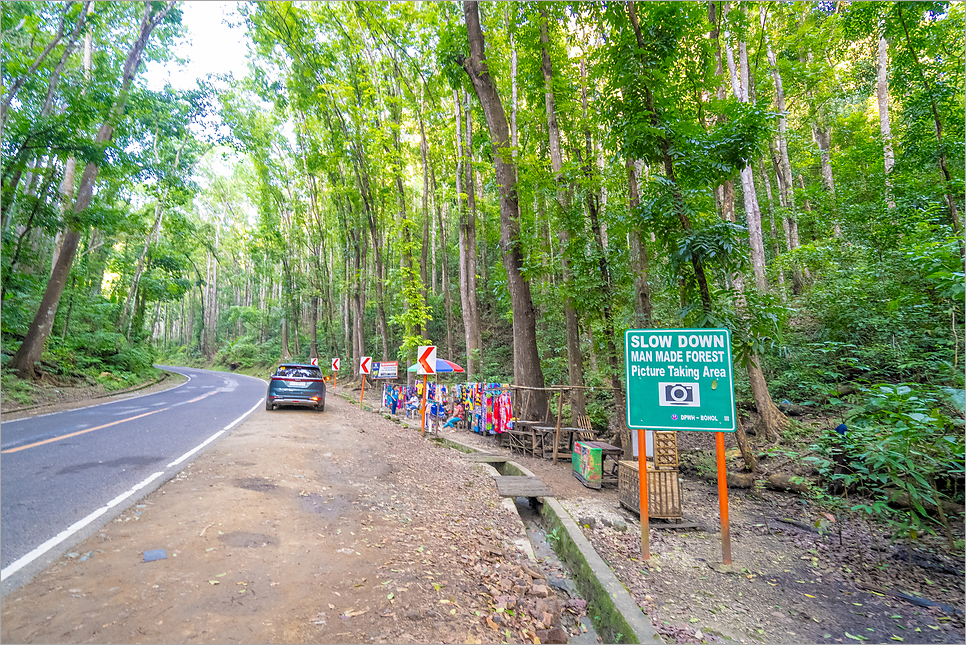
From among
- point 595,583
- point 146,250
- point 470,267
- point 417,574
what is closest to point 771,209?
point 470,267

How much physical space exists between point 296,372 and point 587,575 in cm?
1373

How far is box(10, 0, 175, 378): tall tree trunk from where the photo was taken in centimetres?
1702

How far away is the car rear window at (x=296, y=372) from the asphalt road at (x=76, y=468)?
240 cm

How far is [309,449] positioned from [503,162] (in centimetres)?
824

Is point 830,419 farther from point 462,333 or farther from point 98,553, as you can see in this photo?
point 462,333

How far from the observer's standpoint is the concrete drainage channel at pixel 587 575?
356 cm

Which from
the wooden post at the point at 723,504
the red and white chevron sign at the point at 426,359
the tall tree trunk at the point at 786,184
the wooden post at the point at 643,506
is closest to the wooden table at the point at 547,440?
the red and white chevron sign at the point at 426,359

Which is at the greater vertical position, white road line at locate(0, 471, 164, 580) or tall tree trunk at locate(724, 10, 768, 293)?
tall tree trunk at locate(724, 10, 768, 293)

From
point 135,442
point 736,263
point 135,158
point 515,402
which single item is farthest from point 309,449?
point 135,158

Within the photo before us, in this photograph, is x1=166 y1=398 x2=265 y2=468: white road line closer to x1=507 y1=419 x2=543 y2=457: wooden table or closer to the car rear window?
the car rear window

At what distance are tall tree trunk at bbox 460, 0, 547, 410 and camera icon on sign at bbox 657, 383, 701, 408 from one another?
6.81 meters

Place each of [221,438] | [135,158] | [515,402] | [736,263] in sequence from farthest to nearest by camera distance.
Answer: [135,158] → [515,402] → [221,438] → [736,263]

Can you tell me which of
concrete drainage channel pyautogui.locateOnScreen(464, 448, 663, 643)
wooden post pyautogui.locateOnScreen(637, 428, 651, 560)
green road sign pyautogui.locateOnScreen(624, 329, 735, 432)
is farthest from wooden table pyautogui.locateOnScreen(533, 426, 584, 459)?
green road sign pyautogui.locateOnScreen(624, 329, 735, 432)

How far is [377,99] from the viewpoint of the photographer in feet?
70.8
